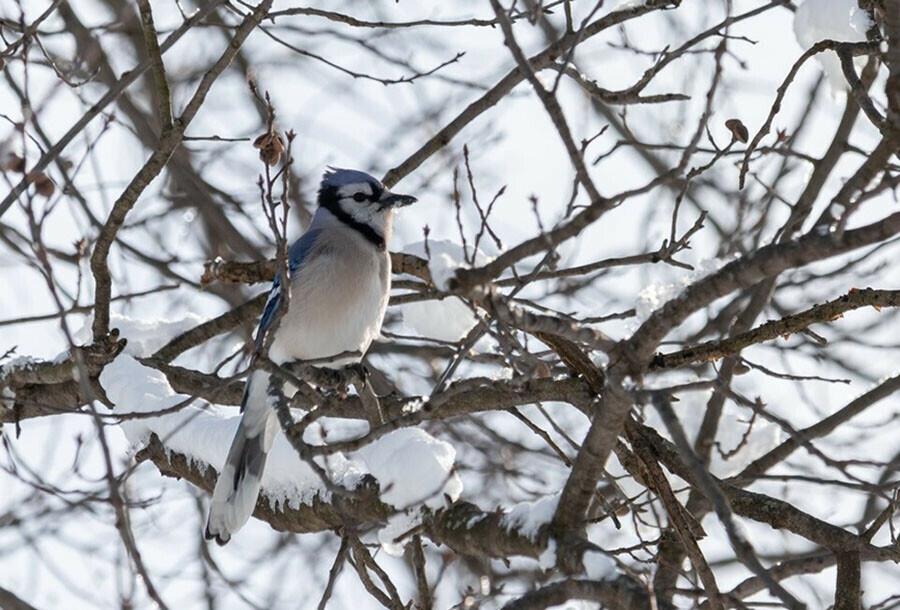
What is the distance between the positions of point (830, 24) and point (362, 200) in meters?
1.90

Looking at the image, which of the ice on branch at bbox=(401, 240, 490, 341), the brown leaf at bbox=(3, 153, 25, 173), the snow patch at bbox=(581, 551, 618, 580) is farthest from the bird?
the snow patch at bbox=(581, 551, 618, 580)

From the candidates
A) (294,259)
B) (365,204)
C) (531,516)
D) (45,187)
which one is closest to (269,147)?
(45,187)

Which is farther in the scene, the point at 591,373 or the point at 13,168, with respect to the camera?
the point at 591,373

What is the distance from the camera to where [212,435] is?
3844 millimetres

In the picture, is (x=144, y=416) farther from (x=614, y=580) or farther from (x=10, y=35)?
(x=10, y=35)

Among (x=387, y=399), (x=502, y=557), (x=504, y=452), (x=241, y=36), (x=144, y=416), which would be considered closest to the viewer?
(x=144, y=416)

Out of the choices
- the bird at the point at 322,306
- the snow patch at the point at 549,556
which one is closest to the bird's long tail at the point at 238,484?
the bird at the point at 322,306

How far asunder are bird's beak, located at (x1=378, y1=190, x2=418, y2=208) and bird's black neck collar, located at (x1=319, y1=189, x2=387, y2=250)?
5.4 inches

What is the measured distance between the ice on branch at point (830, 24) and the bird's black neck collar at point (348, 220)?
1695mm

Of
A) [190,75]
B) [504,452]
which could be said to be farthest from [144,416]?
[190,75]

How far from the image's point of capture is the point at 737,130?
339 centimetres

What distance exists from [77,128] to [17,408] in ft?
3.97

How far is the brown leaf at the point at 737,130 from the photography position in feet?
11.0

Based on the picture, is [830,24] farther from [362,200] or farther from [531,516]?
[531,516]
